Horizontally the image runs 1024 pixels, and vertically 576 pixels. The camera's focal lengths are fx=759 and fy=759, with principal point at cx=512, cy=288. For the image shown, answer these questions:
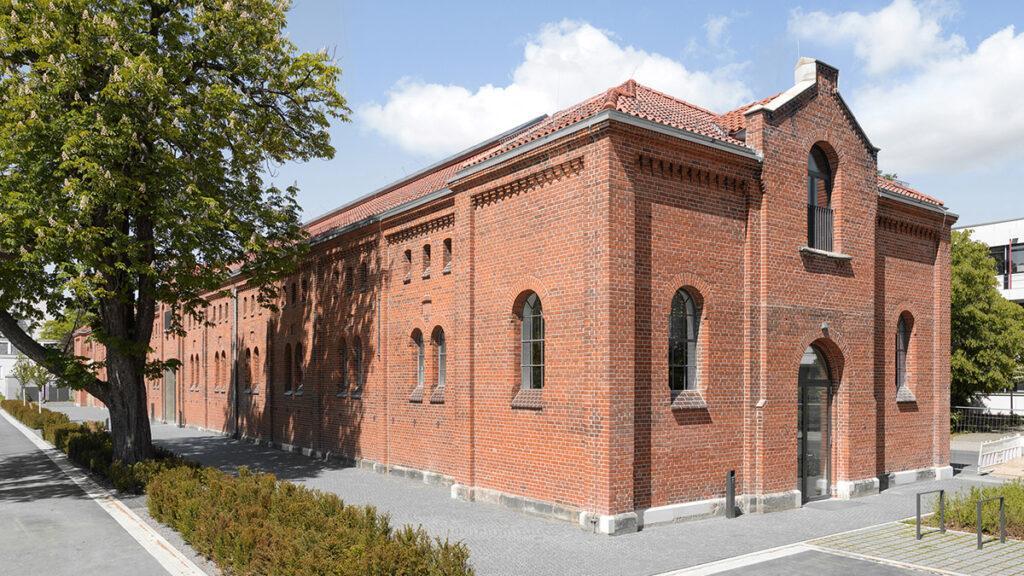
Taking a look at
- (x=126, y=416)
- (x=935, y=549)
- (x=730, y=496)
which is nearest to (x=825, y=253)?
(x=730, y=496)

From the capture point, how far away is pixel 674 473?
13.3 metres

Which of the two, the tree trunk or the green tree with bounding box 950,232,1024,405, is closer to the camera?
the tree trunk

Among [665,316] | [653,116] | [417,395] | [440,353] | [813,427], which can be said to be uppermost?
[653,116]

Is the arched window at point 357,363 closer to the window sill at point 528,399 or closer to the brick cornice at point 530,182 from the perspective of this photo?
the brick cornice at point 530,182

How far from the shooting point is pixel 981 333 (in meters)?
31.0

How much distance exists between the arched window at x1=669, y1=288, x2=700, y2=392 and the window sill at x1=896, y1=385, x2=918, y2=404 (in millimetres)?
7305

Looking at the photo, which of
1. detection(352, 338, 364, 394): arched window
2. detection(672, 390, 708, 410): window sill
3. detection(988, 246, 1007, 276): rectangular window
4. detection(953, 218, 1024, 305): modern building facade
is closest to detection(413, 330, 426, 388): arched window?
detection(352, 338, 364, 394): arched window

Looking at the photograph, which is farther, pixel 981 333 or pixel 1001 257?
pixel 1001 257

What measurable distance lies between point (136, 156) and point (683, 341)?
41.9 ft

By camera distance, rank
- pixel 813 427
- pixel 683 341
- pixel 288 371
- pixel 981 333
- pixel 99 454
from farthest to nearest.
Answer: pixel 981 333
pixel 288 371
pixel 99 454
pixel 813 427
pixel 683 341

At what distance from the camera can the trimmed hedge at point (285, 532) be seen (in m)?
7.72

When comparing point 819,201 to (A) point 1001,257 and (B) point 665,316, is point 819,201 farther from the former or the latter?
(A) point 1001,257

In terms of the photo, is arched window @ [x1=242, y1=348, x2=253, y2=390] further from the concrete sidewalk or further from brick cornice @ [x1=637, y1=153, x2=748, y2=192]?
brick cornice @ [x1=637, y1=153, x2=748, y2=192]

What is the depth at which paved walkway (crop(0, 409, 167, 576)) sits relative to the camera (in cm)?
1071
